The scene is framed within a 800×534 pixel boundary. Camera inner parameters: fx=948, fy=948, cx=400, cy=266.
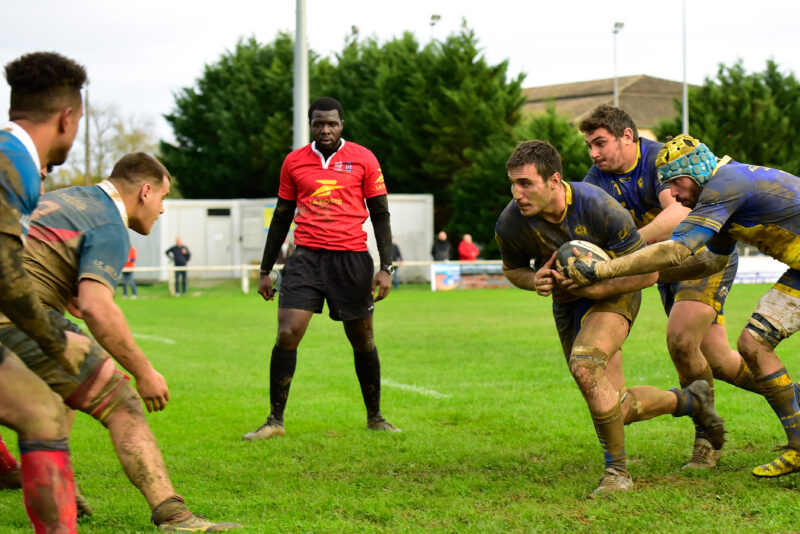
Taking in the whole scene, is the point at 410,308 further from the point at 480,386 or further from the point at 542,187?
the point at 542,187

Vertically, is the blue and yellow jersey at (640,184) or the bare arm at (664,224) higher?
the blue and yellow jersey at (640,184)

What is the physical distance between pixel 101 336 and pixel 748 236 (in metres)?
3.89

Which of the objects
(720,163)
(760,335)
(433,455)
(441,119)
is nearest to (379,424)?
(433,455)

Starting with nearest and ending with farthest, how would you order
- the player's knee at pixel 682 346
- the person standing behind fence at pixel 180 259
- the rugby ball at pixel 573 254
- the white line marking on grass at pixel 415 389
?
the rugby ball at pixel 573 254
the player's knee at pixel 682 346
the white line marking on grass at pixel 415 389
the person standing behind fence at pixel 180 259

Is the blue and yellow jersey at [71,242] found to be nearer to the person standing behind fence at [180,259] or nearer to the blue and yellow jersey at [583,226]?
the blue and yellow jersey at [583,226]

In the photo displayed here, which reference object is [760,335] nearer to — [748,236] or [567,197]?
[748,236]

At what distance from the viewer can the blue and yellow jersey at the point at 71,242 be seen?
4555mm

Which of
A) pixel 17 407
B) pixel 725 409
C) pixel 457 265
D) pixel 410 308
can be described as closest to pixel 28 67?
pixel 17 407

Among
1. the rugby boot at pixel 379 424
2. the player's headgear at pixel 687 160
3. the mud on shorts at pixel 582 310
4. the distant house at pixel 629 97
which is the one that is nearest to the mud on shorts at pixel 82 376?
the mud on shorts at pixel 582 310

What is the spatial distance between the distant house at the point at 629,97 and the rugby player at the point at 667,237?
66.2m

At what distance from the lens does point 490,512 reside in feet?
16.9

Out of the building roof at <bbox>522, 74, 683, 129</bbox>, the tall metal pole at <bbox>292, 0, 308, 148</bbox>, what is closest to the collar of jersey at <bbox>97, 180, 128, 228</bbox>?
the tall metal pole at <bbox>292, 0, 308, 148</bbox>

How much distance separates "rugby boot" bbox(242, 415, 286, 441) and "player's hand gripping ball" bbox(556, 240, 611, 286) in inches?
122

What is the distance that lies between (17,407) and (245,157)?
45.5 metres
